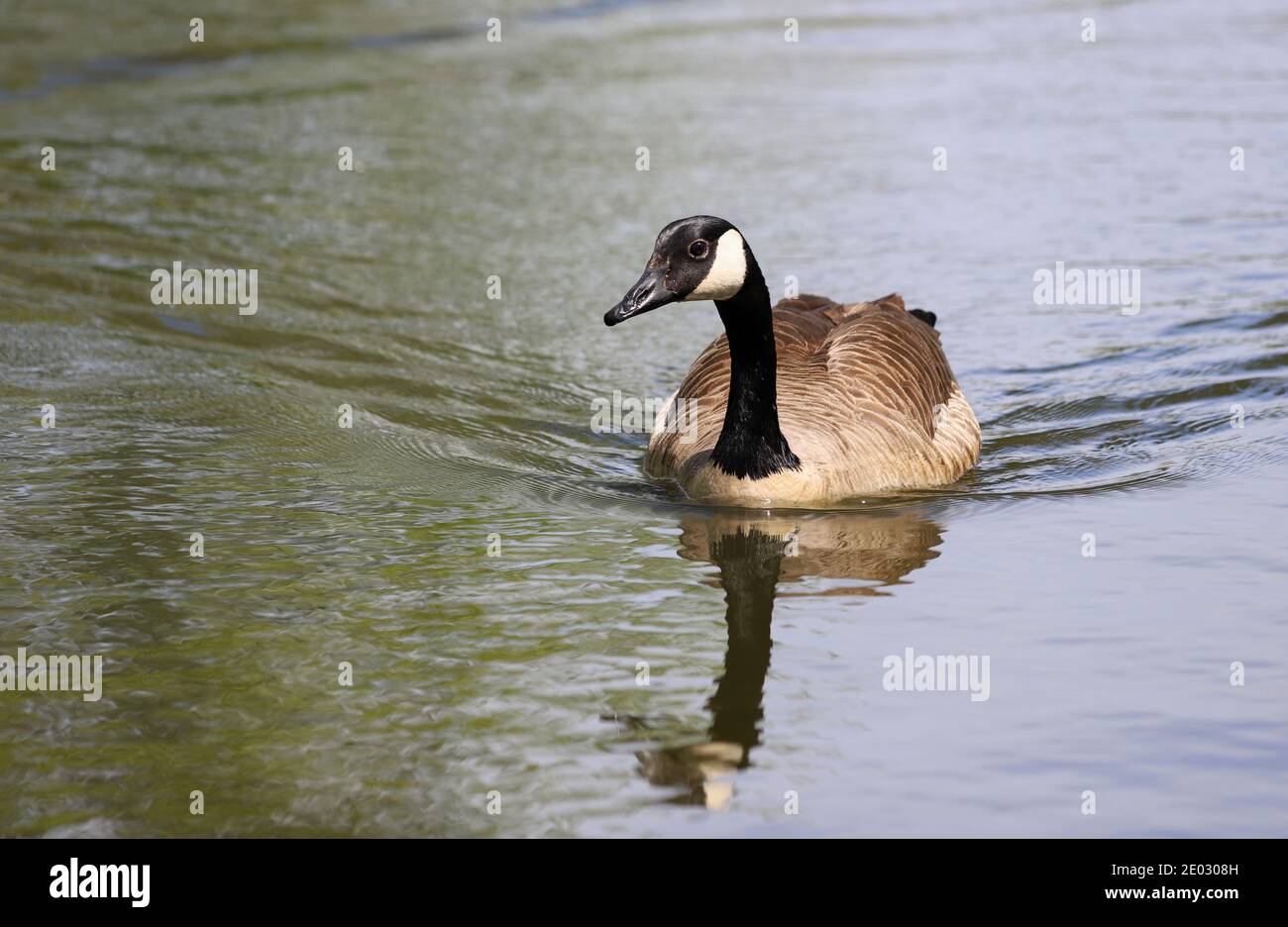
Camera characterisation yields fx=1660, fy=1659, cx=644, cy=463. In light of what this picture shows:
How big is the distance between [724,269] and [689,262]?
0.71 feet

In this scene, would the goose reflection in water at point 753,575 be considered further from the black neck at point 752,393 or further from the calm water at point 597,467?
the black neck at point 752,393

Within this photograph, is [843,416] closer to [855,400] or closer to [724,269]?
[855,400]

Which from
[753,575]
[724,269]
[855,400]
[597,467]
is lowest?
[753,575]

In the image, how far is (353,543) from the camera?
8445mm

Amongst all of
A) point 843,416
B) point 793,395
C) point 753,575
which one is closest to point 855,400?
point 843,416

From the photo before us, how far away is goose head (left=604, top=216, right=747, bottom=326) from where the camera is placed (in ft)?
27.2

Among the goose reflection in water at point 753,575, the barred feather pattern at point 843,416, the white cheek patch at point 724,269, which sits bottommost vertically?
the goose reflection in water at point 753,575

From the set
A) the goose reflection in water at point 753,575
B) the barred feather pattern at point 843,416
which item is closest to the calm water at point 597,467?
the goose reflection in water at point 753,575

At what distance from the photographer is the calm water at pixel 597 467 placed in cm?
603

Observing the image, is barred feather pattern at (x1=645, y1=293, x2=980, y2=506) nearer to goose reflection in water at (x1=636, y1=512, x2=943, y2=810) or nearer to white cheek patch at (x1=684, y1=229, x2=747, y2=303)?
goose reflection in water at (x1=636, y1=512, x2=943, y2=810)

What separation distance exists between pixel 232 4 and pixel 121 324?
645 inches

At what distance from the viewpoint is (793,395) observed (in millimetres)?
9664
